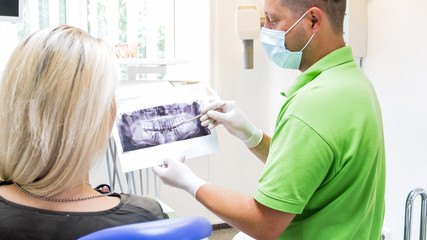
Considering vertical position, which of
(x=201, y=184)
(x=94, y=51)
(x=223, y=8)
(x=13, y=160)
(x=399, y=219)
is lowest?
(x=399, y=219)

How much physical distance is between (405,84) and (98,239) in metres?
1.65

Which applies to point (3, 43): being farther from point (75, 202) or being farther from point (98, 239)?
point (98, 239)

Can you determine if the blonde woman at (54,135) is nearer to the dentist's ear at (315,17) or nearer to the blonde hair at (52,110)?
the blonde hair at (52,110)

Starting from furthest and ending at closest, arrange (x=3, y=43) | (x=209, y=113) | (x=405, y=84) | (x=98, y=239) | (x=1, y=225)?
(x=3, y=43) < (x=405, y=84) < (x=209, y=113) < (x=1, y=225) < (x=98, y=239)

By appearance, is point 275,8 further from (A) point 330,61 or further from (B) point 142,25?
(B) point 142,25

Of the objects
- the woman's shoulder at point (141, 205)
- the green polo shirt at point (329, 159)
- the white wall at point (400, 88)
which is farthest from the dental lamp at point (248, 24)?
the woman's shoulder at point (141, 205)

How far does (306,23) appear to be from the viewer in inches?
48.4

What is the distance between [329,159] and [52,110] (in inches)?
23.5

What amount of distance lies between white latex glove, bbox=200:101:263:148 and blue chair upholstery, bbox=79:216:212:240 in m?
0.82

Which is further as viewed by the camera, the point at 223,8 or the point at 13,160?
the point at 223,8

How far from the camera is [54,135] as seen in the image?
35.7 inches

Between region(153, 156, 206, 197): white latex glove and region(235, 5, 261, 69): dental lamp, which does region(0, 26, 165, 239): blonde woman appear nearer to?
region(153, 156, 206, 197): white latex glove

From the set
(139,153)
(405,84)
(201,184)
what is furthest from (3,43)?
(405,84)

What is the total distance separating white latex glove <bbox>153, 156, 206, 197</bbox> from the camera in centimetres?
128
